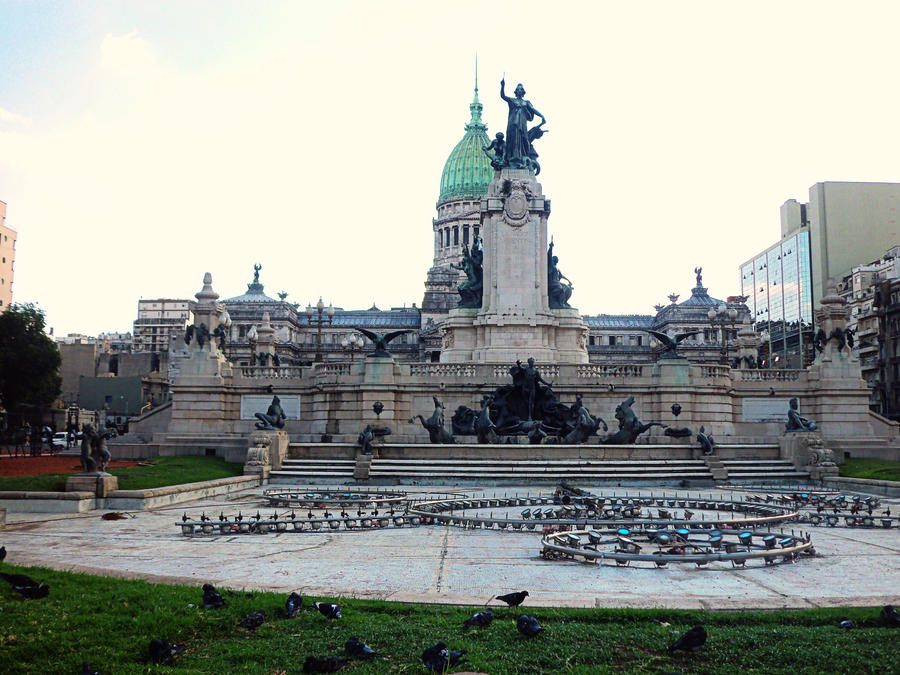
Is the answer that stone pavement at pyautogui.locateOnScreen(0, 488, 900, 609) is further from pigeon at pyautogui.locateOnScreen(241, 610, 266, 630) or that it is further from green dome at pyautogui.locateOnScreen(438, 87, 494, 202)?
green dome at pyautogui.locateOnScreen(438, 87, 494, 202)

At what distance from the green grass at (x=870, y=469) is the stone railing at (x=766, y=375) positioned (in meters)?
7.26

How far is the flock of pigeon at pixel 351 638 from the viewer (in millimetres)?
7445

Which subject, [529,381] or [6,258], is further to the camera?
[6,258]

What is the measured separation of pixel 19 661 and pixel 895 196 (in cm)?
12935

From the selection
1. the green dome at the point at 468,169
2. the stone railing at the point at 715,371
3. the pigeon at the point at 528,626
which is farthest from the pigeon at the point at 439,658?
the green dome at the point at 468,169

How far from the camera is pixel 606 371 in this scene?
40.9 metres

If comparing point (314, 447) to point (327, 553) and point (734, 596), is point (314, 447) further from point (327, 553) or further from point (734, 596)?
point (734, 596)

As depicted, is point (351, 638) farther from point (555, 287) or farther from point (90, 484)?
point (555, 287)

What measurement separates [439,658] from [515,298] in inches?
1678

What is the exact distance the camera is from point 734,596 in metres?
11.0

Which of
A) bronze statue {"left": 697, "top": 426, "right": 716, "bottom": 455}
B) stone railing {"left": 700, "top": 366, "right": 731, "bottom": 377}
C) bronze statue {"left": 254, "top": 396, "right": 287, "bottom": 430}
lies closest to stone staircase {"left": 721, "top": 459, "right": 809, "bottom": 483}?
bronze statue {"left": 697, "top": 426, "right": 716, "bottom": 455}

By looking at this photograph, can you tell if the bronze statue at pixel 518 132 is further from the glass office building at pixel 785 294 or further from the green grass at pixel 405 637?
the glass office building at pixel 785 294

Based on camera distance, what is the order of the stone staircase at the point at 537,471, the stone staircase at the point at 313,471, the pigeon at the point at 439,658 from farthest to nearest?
the stone staircase at the point at 313,471 → the stone staircase at the point at 537,471 → the pigeon at the point at 439,658

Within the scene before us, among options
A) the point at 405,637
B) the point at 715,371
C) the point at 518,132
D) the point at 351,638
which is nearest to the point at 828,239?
the point at 518,132
